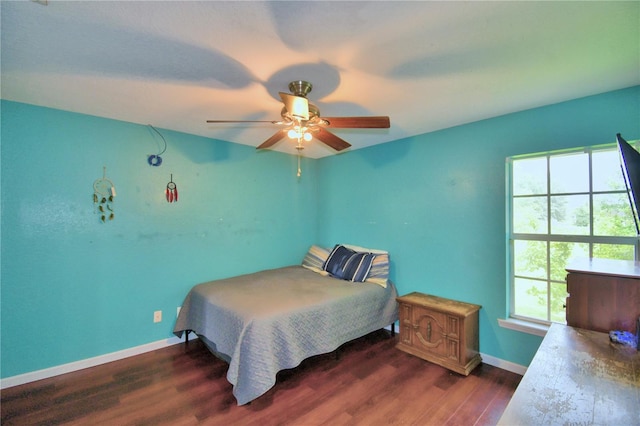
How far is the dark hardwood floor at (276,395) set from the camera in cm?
185

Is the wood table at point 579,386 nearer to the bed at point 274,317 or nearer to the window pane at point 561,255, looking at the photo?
the window pane at point 561,255

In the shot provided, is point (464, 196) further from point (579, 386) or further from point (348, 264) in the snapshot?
point (579, 386)

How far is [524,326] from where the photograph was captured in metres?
2.32

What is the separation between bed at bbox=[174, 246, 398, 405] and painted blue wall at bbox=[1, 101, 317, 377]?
0.41 metres

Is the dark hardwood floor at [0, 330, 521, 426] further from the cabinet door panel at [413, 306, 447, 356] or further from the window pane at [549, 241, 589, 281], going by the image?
the window pane at [549, 241, 589, 281]

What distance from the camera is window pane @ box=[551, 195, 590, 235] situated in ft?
7.09

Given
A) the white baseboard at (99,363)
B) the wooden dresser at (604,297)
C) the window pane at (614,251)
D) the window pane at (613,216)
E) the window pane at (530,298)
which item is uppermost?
the window pane at (613,216)

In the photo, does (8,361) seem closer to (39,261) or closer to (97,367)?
(97,367)

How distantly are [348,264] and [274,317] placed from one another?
1.35 meters

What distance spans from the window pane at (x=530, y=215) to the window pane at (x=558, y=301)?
0.45 m

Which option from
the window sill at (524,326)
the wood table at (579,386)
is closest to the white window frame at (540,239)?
the window sill at (524,326)

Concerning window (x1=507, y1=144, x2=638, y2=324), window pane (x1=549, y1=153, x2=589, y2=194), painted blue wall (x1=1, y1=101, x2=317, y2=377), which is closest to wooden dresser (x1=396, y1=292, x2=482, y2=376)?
window (x1=507, y1=144, x2=638, y2=324)

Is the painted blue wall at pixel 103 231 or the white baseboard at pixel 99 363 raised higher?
the painted blue wall at pixel 103 231

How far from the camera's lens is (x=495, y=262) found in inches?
98.7
